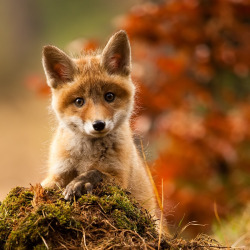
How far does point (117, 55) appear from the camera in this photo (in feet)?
17.4

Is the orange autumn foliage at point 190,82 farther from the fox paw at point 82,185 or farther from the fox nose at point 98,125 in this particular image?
the fox paw at point 82,185

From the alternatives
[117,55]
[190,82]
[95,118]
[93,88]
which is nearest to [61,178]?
[95,118]

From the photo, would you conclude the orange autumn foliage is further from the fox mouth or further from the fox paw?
the fox paw

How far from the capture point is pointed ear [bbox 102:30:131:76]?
16.8 feet

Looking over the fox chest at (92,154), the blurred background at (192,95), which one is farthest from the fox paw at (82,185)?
the blurred background at (192,95)

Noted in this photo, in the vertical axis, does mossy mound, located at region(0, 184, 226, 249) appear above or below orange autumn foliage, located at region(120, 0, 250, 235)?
above

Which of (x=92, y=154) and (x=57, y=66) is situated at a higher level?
(x=57, y=66)

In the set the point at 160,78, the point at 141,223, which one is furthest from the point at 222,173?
the point at 141,223

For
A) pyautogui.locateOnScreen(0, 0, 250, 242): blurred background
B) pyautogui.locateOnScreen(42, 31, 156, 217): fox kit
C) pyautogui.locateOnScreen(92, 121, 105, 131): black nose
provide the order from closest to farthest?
pyautogui.locateOnScreen(92, 121, 105, 131): black nose → pyautogui.locateOnScreen(42, 31, 156, 217): fox kit → pyautogui.locateOnScreen(0, 0, 250, 242): blurred background

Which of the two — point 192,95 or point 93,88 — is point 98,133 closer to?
point 93,88

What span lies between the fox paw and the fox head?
63 centimetres

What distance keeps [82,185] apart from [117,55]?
1.98 m

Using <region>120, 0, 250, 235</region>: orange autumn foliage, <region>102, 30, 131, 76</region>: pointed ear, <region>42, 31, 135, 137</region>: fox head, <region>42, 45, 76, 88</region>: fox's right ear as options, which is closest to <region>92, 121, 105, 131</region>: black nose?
<region>42, 31, 135, 137</region>: fox head

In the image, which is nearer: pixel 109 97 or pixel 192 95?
pixel 109 97
